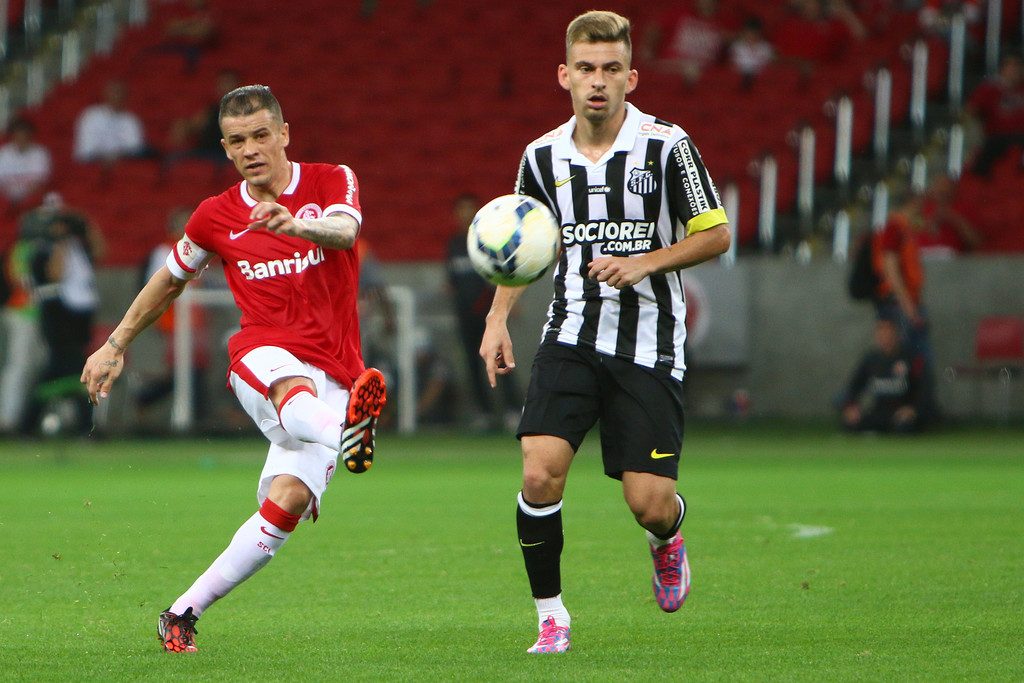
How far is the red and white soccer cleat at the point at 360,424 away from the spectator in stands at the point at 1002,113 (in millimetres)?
13723

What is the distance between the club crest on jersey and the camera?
18.3 feet

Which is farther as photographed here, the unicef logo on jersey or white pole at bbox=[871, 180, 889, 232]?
white pole at bbox=[871, 180, 889, 232]

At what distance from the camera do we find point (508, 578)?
7156mm

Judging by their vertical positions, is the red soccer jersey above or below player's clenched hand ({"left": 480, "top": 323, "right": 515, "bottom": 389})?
above

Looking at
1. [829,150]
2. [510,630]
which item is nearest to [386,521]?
[510,630]

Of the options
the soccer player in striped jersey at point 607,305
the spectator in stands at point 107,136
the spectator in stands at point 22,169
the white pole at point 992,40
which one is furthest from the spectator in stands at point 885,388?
the soccer player in striped jersey at point 607,305

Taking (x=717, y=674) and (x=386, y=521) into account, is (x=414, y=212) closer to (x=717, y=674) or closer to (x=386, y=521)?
(x=386, y=521)

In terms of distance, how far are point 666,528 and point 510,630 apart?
2.16 feet

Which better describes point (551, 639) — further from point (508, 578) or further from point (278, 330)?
point (508, 578)

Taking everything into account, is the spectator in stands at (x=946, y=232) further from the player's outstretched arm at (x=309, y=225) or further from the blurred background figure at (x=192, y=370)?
the player's outstretched arm at (x=309, y=225)

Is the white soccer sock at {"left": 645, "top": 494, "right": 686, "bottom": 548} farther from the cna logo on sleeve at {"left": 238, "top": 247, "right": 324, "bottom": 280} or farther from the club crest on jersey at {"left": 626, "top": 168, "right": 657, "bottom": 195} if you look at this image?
the cna logo on sleeve at {"left": 238, "top": 247, "right": 324, "bottom": 280}

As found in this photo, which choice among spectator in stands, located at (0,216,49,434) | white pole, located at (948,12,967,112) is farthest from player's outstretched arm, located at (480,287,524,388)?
white pole, located at (948,12,967,112)

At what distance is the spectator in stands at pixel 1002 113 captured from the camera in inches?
705

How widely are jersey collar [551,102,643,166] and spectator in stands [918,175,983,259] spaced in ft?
40.1
